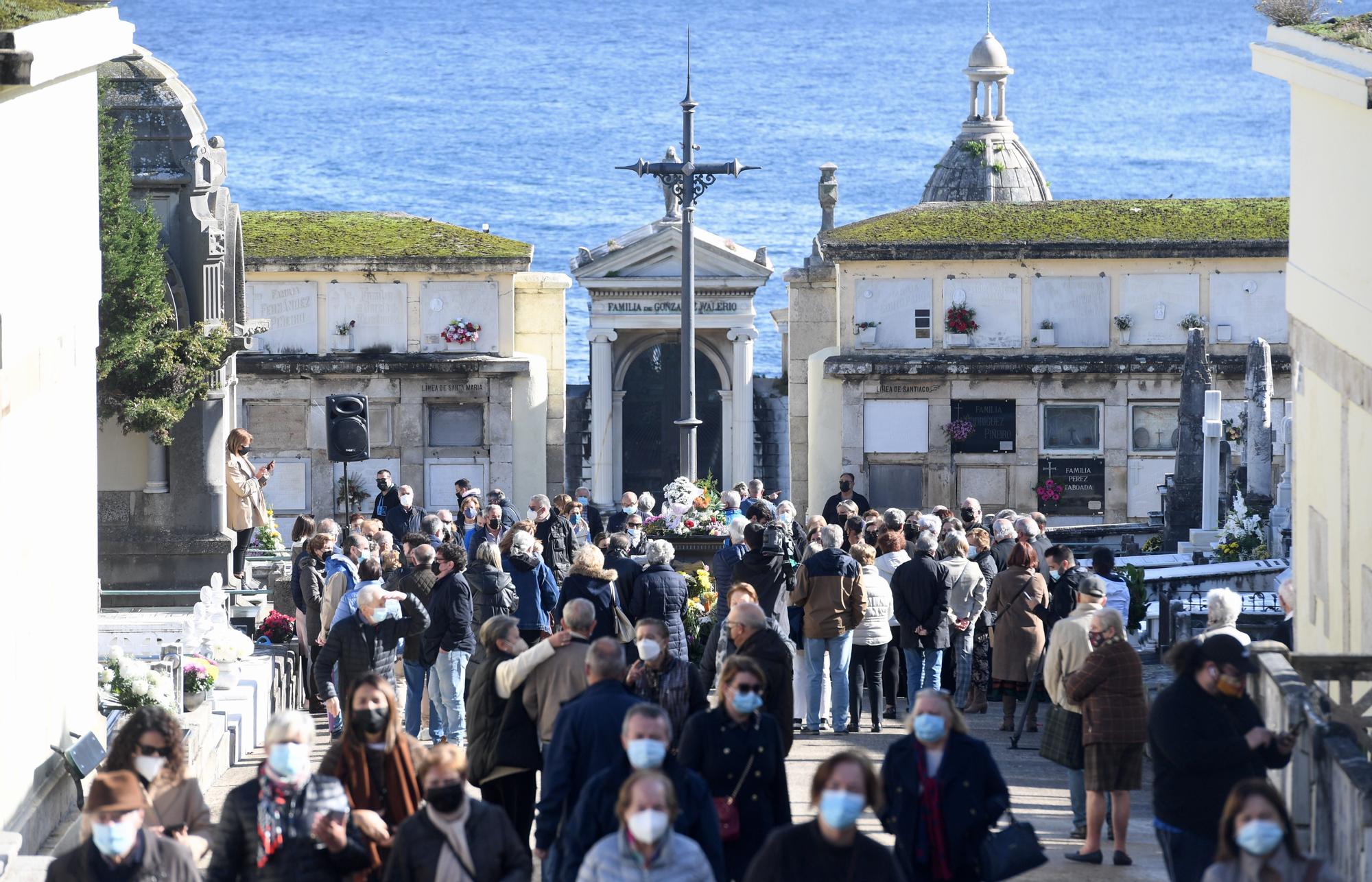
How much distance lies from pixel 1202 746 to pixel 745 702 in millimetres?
1865

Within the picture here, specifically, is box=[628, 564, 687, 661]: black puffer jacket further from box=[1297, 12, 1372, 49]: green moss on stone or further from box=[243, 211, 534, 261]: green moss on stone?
box=[243, 211, 534, 261]: green moss on stone

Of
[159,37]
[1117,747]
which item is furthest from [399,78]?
[1117,747]

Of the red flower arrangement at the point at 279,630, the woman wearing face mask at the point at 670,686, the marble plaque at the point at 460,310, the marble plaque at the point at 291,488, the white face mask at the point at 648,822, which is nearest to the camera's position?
the white face mask at the point at 648,822

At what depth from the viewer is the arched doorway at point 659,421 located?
38562 millimetres

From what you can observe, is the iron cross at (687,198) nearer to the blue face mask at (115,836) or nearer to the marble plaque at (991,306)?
the marble plaque at (991,306)

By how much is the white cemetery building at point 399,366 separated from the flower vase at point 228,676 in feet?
51.9

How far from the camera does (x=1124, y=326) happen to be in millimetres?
33562

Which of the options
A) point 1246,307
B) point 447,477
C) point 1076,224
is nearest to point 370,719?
point 447,477

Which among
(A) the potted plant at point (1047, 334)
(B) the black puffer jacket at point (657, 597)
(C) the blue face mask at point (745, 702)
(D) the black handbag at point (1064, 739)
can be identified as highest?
(A) the potted plant at point (1047, 334)

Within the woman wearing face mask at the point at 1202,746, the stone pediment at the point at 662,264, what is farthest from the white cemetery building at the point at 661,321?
the woman wearing face mask at the point at 1202,746

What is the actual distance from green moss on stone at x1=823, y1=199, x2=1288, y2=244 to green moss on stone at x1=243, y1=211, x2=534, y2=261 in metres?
4.77

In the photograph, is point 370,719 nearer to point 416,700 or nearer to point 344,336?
point 416,700

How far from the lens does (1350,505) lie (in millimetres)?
15094

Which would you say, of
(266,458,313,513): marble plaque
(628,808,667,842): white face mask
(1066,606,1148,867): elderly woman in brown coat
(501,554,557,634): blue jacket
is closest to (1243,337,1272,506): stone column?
(266,458,313,513): marble plaque
